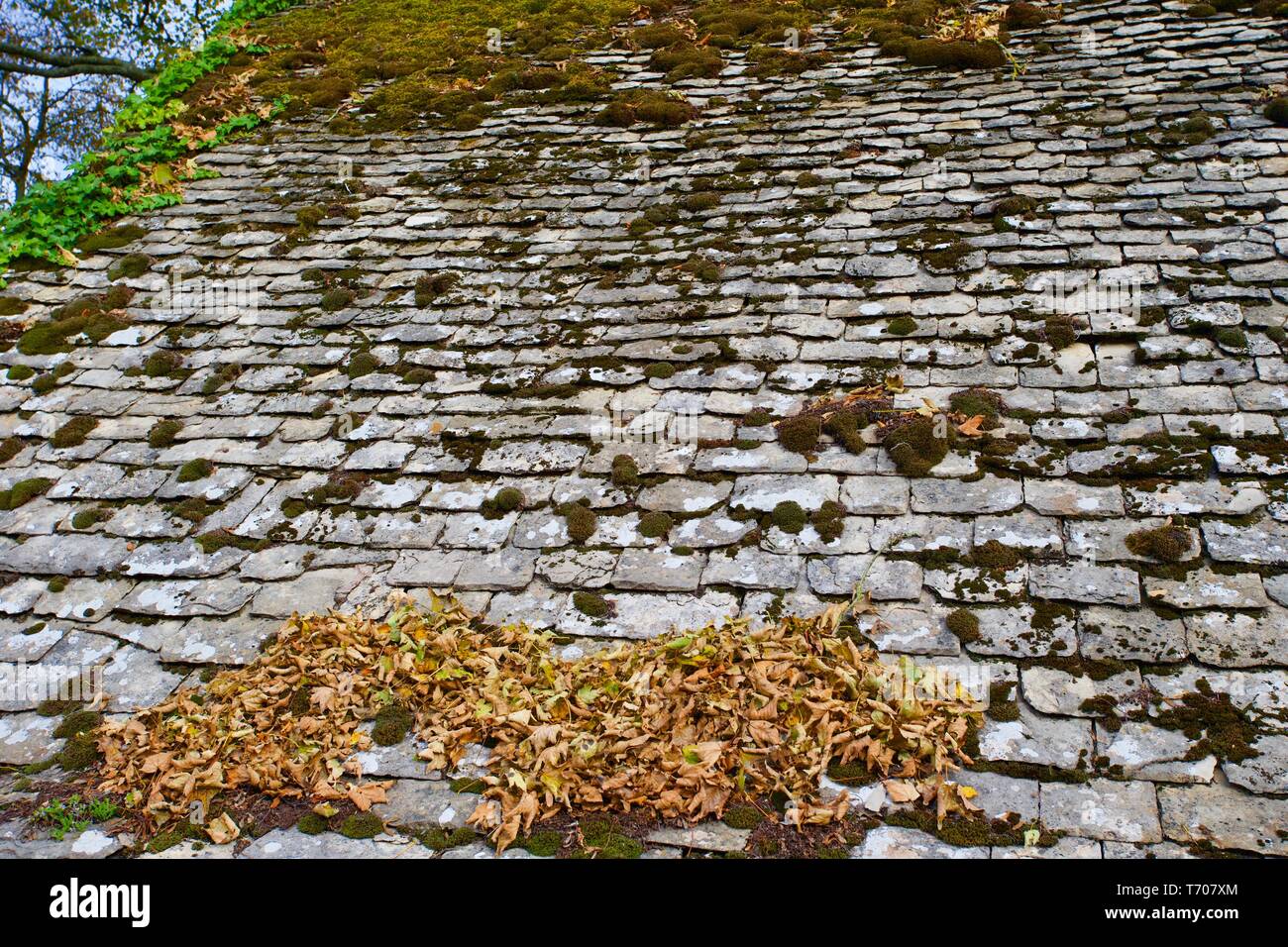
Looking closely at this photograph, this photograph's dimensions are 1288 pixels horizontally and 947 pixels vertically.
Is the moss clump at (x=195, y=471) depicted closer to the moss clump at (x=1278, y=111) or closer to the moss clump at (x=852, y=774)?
the moss clump at (x=852, y=774)

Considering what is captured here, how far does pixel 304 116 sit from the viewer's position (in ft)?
22.3

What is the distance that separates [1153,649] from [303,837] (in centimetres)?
282

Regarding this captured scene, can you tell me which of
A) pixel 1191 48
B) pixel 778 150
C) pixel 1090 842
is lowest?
pixel 1090 842

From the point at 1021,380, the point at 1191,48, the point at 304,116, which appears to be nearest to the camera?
the point at 1021,380

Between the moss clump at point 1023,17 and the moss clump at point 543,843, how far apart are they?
6.11 m

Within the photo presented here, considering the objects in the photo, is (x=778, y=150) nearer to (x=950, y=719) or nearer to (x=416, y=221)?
(x=416, y=221)

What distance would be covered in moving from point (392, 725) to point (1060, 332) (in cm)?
333

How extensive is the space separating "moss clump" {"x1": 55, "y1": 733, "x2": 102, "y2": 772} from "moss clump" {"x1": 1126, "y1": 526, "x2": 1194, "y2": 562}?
3913 mm

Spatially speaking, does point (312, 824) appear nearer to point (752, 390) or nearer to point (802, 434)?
point (802, 434)

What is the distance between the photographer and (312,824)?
9.08ft

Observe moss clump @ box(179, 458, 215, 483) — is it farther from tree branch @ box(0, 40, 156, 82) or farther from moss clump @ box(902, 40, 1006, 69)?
tree branch @ box(0, 40, 156, 82)

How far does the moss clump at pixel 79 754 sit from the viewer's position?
318 centimetres

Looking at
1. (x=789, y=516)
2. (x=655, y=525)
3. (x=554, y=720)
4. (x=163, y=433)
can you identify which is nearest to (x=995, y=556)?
(x=789, y=516)

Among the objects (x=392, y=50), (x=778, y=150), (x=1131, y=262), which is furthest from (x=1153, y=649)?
(x=392, y=50)
